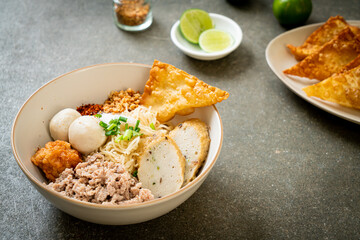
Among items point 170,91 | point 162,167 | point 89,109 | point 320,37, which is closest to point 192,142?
point 162,167

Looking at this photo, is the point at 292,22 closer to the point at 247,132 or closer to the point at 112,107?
the point at 247,132

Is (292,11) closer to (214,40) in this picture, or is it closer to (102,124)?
(214,40)

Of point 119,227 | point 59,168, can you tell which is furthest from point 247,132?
point 59,168

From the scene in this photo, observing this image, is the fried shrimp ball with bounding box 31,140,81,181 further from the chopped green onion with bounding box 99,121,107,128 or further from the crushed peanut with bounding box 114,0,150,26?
the crushed peanut with bounding box 114,0,150,26

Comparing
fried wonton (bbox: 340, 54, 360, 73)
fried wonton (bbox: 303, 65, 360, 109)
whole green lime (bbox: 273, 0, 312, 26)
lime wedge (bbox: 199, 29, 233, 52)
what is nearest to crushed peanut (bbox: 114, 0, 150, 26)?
lime wedge (bbox: 199, 29, 233, 52)

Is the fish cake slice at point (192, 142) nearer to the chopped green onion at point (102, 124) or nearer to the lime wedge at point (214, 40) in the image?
the chopped green onion at point (102, 124)

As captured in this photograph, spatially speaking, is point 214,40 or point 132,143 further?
point 214,40
